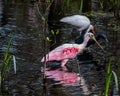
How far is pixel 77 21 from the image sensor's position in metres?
9.93

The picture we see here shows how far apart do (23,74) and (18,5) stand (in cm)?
782

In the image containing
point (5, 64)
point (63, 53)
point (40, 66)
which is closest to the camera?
point (5, 64)

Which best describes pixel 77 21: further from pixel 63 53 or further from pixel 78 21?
pixel 63 53

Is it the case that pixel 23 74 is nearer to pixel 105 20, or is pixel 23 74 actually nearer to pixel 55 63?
pixel 55 63

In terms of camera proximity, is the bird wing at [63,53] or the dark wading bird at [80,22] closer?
the bird wing at [63,53]

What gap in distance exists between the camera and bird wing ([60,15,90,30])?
32.4 ft

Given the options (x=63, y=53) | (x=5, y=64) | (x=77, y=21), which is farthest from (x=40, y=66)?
(x=5, y=64)

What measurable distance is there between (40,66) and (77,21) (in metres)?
1.56

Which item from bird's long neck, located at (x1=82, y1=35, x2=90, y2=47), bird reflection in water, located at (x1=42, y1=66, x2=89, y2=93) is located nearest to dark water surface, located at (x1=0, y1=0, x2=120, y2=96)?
bird reflection in water, located at (x1=42, y1=66, x2=89, y2=93)

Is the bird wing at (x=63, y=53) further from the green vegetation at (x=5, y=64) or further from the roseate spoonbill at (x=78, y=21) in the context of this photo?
the green vegetation at (x=5, y=64)

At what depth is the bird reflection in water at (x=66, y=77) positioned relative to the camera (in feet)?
26.0

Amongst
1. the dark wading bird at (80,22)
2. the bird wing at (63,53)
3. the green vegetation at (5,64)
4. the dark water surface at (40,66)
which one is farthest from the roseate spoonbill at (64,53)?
the green vegetation at (5,64)

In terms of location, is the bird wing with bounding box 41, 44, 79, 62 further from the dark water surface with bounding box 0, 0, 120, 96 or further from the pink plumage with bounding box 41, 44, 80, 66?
the dark water surface with bounding box 0, 0, 120, 96

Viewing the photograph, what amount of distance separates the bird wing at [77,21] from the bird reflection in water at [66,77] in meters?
1.16
